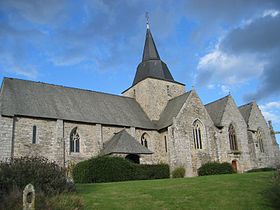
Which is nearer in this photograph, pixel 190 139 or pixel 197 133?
pixel 190 139

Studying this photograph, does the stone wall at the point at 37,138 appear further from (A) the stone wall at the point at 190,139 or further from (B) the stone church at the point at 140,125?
(A) the stone wall at the point at 190,139

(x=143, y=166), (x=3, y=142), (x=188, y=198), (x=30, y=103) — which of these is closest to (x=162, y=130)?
(x=143, y=166)

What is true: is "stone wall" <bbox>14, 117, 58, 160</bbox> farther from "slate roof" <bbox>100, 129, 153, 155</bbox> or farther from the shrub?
the shrub

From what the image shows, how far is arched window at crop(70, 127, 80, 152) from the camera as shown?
25133mm

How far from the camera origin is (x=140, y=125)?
95.3ft

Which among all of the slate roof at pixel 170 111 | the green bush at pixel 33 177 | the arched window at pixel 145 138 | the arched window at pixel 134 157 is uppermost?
the slate roof at pixel 170 111

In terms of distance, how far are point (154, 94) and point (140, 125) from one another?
5.32m

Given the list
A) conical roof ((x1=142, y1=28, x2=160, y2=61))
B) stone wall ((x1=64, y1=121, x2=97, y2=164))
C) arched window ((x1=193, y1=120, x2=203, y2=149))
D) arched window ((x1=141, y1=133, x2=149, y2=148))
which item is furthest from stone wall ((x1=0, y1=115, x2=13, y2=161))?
conical roof ((x1=142, y1=28, x2=160, y2=61))

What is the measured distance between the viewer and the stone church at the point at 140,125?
23516 mm

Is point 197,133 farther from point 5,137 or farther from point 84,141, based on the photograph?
point 5,137

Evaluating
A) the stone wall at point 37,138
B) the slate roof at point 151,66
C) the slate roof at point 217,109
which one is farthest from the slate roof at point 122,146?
the slate roof at point 151,66

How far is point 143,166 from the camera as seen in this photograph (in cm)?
2266

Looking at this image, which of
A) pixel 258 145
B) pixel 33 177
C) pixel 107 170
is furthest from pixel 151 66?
pixel 33 177

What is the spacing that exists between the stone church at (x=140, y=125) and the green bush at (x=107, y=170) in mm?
2015
